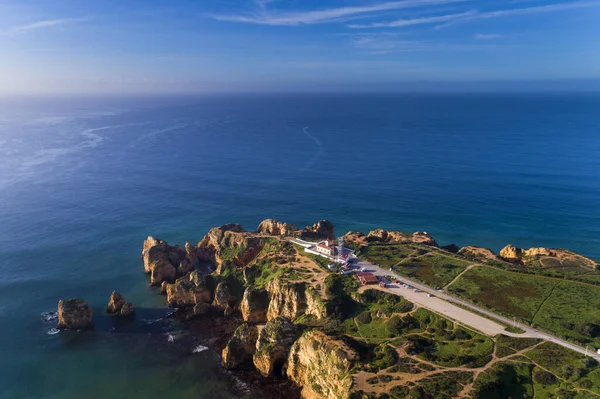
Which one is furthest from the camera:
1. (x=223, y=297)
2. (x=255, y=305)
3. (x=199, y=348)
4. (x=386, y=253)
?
(x=386, y=253)

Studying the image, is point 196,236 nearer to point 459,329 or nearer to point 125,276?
point 125,276

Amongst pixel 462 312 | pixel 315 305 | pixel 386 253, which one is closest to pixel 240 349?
pixel 315 305

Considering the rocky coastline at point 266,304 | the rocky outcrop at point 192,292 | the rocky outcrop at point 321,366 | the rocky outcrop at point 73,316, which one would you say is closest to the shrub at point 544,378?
the rocky coastline at point 266,304

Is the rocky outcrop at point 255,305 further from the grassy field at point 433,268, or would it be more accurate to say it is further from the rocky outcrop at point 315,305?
the grassy field at point 433,268

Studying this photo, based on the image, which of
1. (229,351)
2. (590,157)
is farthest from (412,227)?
(590,157)

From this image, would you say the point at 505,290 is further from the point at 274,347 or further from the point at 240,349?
the point at 240,349

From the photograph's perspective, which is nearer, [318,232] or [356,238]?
[356,238]

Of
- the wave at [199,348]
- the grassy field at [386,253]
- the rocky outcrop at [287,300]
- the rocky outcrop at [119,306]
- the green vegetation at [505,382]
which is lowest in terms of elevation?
the wave at [199,348]
